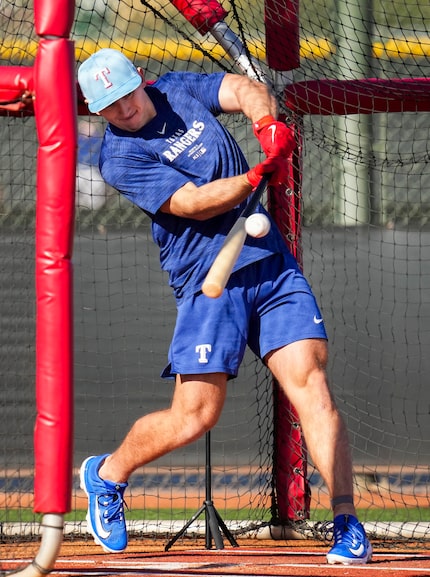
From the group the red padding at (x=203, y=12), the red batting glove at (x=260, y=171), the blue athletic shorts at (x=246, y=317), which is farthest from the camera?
the red padding at (x=203, y=12)

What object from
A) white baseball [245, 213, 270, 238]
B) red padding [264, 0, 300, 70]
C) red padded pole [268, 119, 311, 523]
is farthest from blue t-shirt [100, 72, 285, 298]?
red padded pole [268, 119, 311, 523]

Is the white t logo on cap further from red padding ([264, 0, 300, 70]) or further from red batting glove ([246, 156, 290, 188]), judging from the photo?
red padding ([264, 0, 300, 70])

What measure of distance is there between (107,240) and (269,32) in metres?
1.99

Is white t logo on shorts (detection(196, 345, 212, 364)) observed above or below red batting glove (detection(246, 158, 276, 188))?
below

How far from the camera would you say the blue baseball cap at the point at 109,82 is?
4246mm

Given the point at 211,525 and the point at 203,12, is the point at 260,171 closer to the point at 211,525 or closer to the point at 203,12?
the point at 203,12

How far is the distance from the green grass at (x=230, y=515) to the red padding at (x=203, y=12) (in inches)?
117

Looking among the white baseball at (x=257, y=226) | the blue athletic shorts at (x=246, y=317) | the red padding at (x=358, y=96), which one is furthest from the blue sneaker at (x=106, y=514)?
the red padding at (x=358, y=96)

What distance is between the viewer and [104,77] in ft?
13.9

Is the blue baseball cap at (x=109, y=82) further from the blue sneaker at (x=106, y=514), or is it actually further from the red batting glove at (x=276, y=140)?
the blue sneaker at (x=106, y=514)

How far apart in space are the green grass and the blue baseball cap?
126 inches

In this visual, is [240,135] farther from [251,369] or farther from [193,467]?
[193,467]

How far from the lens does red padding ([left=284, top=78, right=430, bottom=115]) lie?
5.49 m

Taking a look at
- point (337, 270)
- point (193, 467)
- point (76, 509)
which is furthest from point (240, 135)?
point (76, 509)
